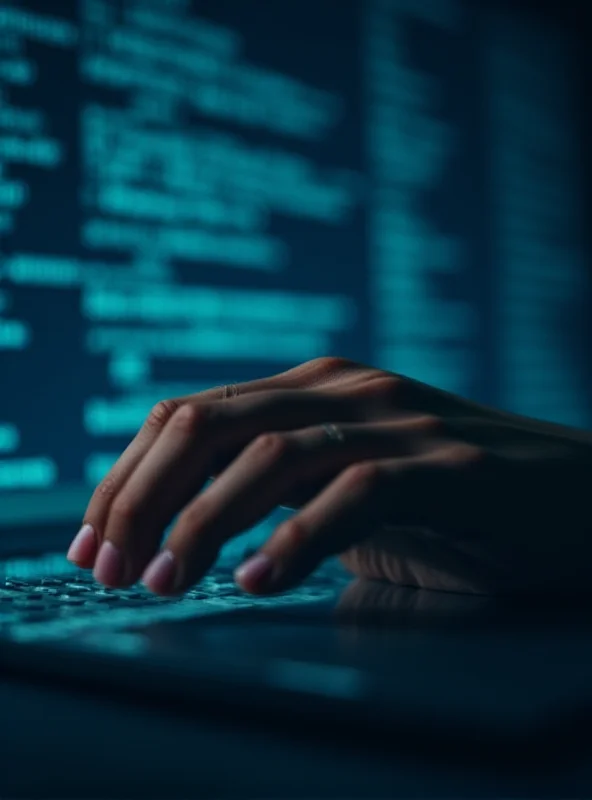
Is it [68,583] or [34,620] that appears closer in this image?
[34,620]

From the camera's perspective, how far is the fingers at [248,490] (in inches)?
17.8

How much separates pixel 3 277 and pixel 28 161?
151 mm

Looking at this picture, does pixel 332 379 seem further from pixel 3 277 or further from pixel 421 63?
pixel 421 63

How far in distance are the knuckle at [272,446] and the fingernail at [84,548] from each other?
11cm

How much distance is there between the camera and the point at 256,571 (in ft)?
1.41

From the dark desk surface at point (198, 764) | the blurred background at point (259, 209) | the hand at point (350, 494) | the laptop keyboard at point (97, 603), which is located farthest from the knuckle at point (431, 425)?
the blurred background at point (259, 209)

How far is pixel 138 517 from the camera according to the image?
0.49 meters

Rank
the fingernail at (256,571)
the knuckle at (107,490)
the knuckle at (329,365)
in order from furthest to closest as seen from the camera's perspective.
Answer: the knuckle at (329,365) < the knuckle at (107,490) < the fingernail at (256,571)

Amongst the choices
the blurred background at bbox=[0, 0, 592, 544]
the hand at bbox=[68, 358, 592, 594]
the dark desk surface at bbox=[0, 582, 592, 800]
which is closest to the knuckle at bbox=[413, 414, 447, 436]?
the hand at bbox=[68, 358, 592, 594]

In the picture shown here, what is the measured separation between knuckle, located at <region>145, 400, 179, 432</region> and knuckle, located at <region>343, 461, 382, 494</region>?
16 centimetres

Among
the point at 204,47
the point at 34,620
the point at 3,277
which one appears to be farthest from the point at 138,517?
the point at 204,47

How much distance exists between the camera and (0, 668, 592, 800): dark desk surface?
0.29 m

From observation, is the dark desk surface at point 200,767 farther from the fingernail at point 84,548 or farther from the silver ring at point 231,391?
the silver ring at point 231,391

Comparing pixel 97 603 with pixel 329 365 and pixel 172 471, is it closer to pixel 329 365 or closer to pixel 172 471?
pixel 172 471
